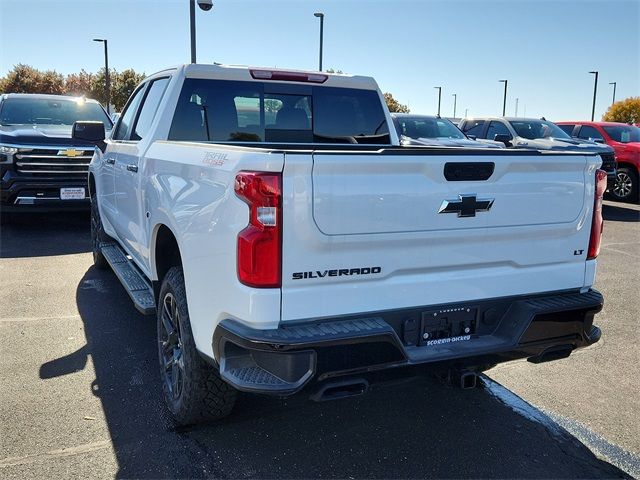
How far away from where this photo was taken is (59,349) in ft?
14.3

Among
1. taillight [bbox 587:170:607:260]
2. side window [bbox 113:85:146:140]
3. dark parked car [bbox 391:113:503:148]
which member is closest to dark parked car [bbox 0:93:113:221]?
side window [bbox 113:85:146:140]

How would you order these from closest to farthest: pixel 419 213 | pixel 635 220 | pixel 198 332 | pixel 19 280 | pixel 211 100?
pixel 419 213 → pixel 198 332 → pixel 211 100 → pixel 19 280 → pixel 635 220

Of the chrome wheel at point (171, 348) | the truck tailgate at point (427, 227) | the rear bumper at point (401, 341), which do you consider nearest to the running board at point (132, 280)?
the chrome wheel at point (171, 348)

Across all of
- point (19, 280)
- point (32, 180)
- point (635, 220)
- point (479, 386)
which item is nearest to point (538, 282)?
point (479, 386)

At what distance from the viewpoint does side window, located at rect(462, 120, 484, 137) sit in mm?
14431

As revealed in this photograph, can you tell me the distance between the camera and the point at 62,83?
55594mm

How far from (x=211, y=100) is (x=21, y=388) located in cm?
234

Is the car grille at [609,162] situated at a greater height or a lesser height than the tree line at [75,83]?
lesser

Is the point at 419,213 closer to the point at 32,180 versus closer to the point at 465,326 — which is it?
the point at 465,326

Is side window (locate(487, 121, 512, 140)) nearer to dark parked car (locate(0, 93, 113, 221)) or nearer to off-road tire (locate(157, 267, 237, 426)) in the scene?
dark parked car (locate(0, 93, 113, 221))

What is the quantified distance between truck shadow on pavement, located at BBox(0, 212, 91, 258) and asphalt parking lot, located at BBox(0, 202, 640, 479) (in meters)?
3.01

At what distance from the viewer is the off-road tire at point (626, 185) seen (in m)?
13.8

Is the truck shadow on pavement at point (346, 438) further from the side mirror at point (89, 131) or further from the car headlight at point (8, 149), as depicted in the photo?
the car headlight at point (8, 149)

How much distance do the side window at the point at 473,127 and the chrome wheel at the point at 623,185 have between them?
3437mm
